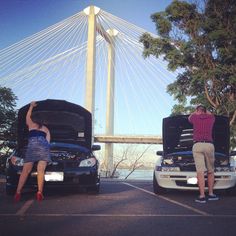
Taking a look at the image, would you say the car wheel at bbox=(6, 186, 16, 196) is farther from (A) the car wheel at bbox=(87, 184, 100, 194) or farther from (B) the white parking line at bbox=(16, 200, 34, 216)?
(A) the car wheel at bbox=(87, 184, 100, 194)

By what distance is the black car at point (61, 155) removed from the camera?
853 centimetres

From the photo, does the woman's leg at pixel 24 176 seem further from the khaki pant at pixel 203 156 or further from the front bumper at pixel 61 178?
the khaki pant at pixel 203 156

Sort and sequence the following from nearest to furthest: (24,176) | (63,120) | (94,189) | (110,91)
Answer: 1. (24,176)
2. (94,189)
3. (63,120)
4. (110,91)

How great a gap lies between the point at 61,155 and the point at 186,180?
8.19 feet

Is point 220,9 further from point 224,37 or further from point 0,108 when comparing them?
point 0,108

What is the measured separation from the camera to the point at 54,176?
27.9ft

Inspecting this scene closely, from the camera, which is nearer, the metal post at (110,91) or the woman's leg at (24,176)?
the woman's leg at (24,176)

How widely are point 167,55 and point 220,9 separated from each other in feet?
12.4

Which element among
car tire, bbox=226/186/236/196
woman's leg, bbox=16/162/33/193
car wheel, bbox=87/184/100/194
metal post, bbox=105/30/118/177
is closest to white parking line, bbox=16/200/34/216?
woman's leg, bbox=16/162/33/193

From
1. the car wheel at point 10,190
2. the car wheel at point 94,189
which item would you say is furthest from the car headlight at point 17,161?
the car wheel at point 94,189

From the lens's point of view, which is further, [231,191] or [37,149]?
[231,191]

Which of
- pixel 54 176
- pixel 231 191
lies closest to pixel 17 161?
pixel 54 176

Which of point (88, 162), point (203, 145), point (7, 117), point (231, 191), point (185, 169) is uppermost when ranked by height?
point (7, 117)

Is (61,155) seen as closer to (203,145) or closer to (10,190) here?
(10,190)
